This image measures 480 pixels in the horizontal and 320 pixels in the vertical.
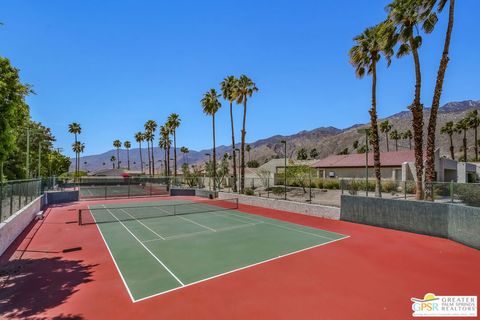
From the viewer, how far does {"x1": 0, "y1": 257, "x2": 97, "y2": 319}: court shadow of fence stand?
Answer: 7.88 meters

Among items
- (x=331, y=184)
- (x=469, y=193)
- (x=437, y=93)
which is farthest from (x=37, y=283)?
(x=331, y=184)

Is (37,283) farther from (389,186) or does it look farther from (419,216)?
(389,186)

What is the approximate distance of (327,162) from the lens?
5388 centimetres

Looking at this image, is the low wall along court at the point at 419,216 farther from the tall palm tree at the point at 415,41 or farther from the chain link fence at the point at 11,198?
the chain link fence at the point at 11,198

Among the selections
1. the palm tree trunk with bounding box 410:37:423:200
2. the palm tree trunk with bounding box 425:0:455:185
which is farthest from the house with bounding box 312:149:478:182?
the palm tree trunk with bounding box 425:0:455:185

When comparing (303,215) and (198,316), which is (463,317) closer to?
(198,316)

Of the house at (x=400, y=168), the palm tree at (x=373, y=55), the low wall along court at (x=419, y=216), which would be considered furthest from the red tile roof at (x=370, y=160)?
the low wall along court at (x=419, y=216)

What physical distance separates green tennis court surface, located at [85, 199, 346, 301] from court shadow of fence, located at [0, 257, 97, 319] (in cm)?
161

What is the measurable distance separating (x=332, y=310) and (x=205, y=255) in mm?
6537

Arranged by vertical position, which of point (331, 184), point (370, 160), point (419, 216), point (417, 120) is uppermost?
point (417, 120)

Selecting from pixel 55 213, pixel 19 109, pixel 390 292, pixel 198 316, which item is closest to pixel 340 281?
pixel 390 292

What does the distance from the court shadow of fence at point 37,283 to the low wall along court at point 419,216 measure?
17.3 m

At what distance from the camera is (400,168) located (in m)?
39.8

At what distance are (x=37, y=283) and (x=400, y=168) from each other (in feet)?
141
